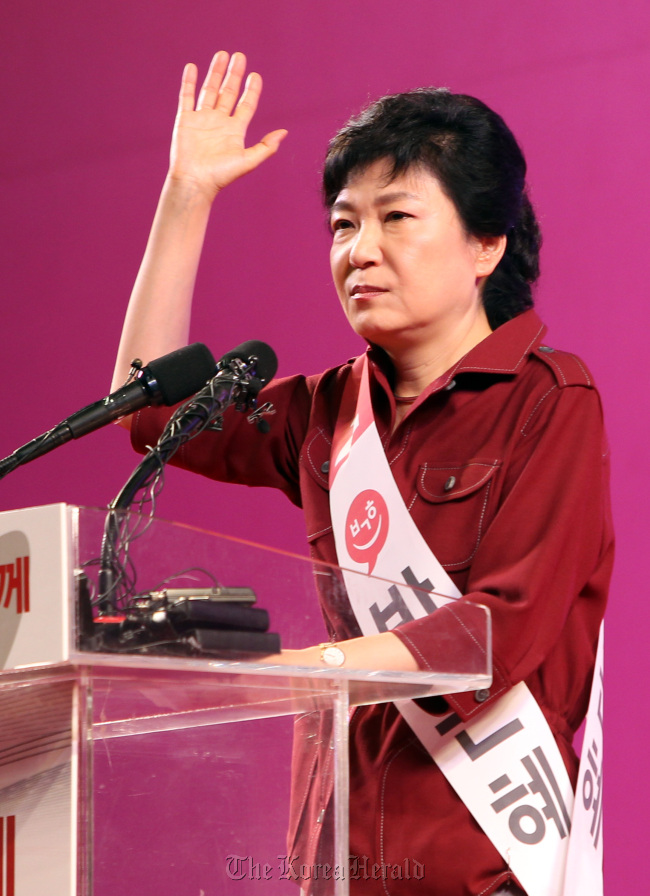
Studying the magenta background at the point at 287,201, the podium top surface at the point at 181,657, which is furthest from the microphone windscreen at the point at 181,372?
the magenta background at the point at 287,201

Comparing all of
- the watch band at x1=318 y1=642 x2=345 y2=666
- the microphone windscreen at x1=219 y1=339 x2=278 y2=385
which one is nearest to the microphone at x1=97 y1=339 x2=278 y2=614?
the microphone windscreen at x1=219 y1=339 x2=278 y2=385

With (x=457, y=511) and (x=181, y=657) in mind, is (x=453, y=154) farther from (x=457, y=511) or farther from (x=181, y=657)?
(x=181, y=657)

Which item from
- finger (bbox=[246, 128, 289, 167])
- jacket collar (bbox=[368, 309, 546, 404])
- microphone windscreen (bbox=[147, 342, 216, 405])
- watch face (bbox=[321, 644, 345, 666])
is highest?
finger (bbox=[246, 128, 289, 167])

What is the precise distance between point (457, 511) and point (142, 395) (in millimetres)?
436

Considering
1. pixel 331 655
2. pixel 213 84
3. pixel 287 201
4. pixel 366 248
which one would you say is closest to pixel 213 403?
pixel 331 655

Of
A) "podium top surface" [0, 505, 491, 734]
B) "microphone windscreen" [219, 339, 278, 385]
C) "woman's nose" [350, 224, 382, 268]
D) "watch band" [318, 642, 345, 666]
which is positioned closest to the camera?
"podium top surface" [0, 505, 491, 734]

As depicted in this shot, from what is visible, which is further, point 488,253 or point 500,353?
point 488,253

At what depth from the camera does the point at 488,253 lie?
1.63 metres

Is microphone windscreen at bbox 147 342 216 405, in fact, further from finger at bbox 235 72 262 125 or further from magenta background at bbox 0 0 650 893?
magenta background at bbox 0 0 650 893

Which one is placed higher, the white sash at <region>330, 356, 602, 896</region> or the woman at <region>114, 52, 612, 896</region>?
the woman at <region>114, 52, 612, 896</region>

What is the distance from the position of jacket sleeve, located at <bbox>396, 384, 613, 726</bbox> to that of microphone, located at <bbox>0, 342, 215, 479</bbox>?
1.16ft

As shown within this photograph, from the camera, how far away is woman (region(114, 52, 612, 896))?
4.17 ft

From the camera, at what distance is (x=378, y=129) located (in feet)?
5.17

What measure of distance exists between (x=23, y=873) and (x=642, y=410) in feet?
5.11
